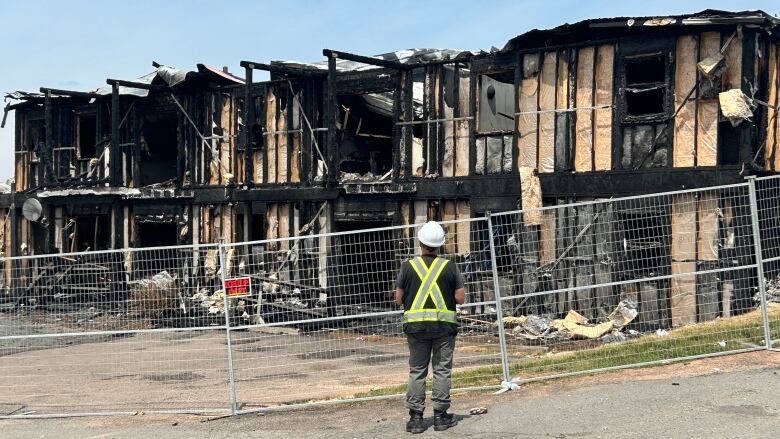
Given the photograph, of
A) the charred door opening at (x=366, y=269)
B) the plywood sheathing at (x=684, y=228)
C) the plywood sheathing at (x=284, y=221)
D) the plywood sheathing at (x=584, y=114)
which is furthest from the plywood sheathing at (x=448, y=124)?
the plywood sheathing at (x=684, y=228)

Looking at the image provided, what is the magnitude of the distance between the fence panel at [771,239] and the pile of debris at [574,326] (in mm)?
2473

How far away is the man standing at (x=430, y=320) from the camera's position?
22.7ft

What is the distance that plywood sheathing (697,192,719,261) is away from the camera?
14031 mm

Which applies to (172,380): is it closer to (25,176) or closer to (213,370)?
(213,370)

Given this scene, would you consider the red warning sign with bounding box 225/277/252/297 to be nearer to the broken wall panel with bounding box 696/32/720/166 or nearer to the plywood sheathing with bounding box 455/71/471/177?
the broken wall panel with bounding box 696/32/720/166

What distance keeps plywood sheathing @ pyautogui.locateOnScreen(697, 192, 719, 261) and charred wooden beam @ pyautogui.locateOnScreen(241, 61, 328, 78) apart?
9.62m

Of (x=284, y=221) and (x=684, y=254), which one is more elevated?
(x=284, y=221)

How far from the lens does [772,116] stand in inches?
597

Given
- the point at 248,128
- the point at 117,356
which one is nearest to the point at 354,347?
the point at 117,356

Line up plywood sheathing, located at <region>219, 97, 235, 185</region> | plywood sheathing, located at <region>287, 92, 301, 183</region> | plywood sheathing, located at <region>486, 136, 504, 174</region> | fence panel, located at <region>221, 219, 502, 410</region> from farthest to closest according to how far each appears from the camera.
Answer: plywood sheathing, located at <region>219, 97, 235, 185</region> → plywood sheathing, located at <region>287, 92, 301, 183</region> → plywood sheathing, located at <region>486, 136, 504, 174</region> → fence panel, located at <region>221, 219, 502, 410</region>

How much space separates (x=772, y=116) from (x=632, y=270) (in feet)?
13.6

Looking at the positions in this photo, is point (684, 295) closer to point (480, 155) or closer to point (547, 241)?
point (547, 241)

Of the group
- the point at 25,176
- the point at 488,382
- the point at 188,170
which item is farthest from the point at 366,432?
the point at 25,176

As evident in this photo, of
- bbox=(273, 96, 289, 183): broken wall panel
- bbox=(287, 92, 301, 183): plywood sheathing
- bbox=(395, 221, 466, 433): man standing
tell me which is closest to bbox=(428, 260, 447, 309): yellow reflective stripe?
bbox=(395, 221, 466, 433): man standing
